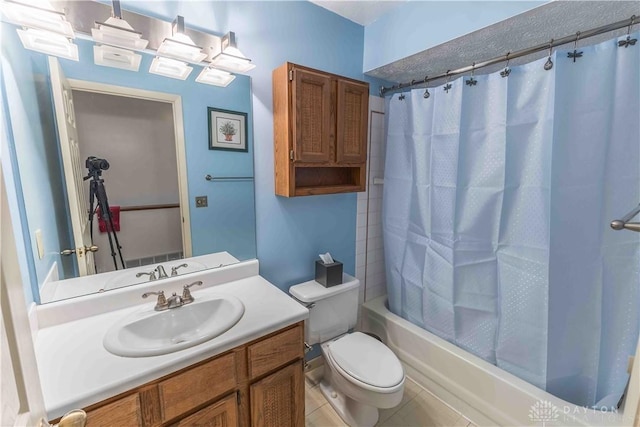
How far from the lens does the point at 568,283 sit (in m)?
1.34

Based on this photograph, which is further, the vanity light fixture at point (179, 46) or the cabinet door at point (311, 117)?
the cabinet door at point (311, 117)

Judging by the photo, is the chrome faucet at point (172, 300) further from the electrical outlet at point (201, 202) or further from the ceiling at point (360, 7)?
the ceiling at point (360, 7)

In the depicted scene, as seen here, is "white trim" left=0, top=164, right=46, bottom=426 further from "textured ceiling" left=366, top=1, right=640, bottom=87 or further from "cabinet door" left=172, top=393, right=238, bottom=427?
"textured ceiling" left=366, top=1, right=640, bottom=87

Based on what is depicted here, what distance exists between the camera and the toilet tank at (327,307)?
1639mm

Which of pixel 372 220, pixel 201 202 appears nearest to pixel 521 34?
pixel 372 220

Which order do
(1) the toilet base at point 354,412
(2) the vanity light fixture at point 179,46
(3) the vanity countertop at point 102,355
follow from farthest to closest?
(1) the toilet base at point 354,412, (2) the vanity light fixture at point 179,46, (3) the vanity countertop at point 102,355

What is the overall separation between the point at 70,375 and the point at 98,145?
813 mm

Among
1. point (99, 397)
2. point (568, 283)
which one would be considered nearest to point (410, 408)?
point (568, 283)

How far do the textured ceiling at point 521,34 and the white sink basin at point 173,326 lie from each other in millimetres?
1636

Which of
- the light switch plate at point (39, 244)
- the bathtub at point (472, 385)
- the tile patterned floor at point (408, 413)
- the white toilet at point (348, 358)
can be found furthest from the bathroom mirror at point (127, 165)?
the bathtub at point (472, 385)

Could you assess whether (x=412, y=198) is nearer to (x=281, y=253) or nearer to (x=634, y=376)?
(x=281, y=253)

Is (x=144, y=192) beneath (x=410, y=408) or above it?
above

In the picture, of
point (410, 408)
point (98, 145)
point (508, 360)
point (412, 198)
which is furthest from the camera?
point (412, 198)

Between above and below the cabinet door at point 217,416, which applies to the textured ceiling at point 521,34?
above
